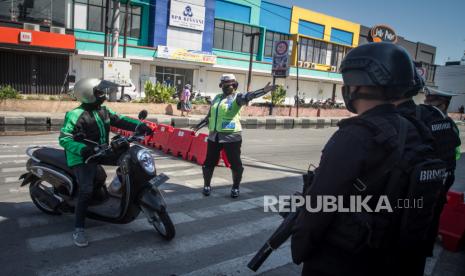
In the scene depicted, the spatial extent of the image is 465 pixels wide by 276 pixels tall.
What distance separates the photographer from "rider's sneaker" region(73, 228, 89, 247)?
4086 mm

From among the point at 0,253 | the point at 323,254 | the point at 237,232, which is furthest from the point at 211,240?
the point at 323,254

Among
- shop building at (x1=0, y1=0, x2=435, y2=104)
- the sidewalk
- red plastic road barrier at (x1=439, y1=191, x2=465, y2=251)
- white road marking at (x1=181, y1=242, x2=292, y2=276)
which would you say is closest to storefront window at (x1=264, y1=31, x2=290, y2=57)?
shop building at (x1=0, y1=0, x2=435, y2=104)

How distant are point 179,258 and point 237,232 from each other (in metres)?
1.01

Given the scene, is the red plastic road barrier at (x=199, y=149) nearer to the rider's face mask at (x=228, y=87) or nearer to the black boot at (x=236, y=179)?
the black boot at (x=236, y=179)

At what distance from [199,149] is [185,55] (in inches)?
991

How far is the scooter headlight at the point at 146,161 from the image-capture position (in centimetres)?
412

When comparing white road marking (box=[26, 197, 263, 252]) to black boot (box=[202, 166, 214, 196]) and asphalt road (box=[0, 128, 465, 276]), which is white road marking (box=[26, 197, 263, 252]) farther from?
black boot (box=[202, 166, 214, 196])

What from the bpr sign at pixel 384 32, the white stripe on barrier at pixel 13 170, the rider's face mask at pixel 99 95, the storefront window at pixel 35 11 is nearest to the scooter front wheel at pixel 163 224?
the rider's face mask at pixel 99 95

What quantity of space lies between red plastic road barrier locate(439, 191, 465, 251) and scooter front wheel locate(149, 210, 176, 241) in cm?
331

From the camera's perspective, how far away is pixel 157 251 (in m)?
4.09

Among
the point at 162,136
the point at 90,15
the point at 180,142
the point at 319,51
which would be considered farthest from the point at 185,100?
the point at 319,51

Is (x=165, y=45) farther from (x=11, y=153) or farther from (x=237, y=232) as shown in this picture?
(x=237, y=232)

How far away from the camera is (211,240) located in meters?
4.47

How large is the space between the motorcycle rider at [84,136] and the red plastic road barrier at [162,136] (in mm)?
5465
